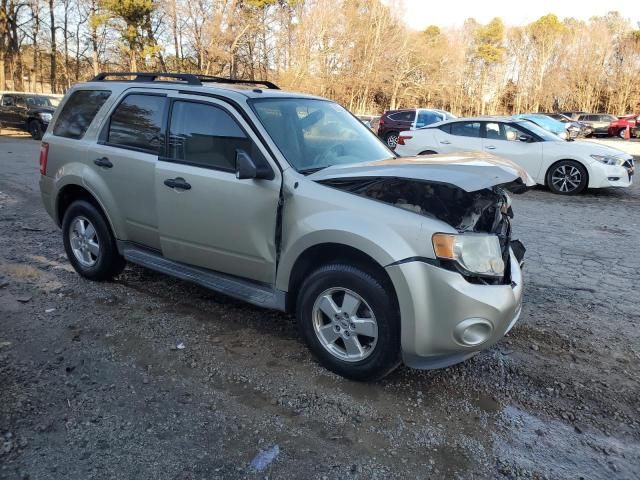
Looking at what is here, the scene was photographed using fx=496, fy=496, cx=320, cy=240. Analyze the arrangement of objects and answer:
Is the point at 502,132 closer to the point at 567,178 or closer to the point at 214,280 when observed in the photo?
the point at 567,178

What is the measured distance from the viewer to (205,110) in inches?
149

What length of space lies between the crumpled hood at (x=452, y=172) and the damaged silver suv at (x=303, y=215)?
0.01 m

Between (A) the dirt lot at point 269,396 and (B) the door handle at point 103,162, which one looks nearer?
(A) the dirt lot at point 269,396

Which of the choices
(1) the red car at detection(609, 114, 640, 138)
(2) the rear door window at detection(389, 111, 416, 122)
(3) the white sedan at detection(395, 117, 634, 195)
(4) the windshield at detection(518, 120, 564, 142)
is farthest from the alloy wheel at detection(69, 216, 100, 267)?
(1) the red car at detection(609, 114, 640, 138)

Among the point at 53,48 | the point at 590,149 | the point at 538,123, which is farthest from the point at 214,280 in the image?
the point at 53,48

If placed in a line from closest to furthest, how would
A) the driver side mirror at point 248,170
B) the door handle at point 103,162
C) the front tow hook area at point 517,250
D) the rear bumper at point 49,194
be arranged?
the driver side mirror at point 248,170 < the front tow hook area at point 517,250 < the door handle at point 103,162 < the rear bumper at point 49,194

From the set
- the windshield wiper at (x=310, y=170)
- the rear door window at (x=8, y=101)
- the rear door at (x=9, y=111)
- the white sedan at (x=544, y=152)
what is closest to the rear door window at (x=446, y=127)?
the white sedan at (x=544, y=152)

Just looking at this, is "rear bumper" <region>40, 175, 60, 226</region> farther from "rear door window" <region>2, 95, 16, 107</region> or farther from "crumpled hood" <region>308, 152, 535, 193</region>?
"rear door window" <region>2, 95, 16, 107</region>

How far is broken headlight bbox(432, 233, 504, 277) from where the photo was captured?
2787 mm

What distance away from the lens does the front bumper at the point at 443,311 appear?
2.78 meters

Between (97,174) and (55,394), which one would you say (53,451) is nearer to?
(55,394)

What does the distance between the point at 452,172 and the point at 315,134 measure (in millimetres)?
1333

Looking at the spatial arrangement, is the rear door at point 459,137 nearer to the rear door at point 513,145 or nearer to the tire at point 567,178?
the rear door at point 513,145

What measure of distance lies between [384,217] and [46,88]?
195 feet
